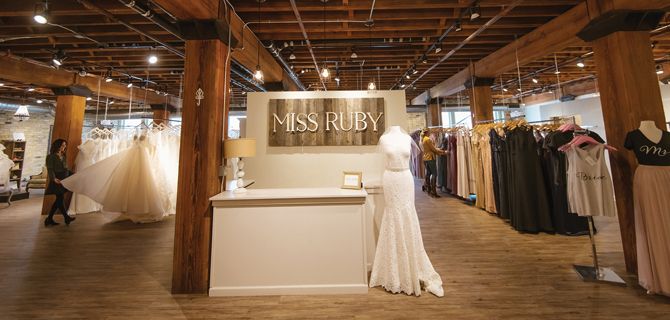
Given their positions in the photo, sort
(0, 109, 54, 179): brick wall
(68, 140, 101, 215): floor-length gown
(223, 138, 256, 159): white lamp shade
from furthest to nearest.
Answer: (0, 109, 54, 179): brick wall < (68, 140, 101, 215): floor-length gown < (223, 138, 256, 159): white lamp shade

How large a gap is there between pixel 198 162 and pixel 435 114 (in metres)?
8.24

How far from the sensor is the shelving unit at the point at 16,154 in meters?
8.94

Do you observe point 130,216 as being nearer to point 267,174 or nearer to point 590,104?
point 267,174

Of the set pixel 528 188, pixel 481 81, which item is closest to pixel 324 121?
pixel 528 188

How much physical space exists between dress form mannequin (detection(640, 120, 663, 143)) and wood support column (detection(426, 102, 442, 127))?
628cm

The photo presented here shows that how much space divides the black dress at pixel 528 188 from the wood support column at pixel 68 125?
954 cm

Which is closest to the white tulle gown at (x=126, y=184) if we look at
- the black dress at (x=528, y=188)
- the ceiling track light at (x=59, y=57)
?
the ceiling track light at (x=59, y=57)

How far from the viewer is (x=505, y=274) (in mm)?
2701

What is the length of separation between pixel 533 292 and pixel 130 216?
6.81 m

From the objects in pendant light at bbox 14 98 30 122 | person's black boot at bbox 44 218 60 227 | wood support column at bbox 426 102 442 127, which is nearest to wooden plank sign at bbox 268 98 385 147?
person's black boot at bbox 44 218 60 227

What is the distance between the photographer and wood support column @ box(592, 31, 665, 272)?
267cm

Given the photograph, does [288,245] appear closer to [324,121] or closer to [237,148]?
[237,148]

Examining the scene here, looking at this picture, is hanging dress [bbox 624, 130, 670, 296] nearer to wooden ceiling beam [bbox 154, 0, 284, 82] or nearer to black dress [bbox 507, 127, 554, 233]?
black dress [bbox 507, 127, 554, 233]

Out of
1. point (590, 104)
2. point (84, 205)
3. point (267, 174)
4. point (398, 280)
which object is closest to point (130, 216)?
point (84, 205)
